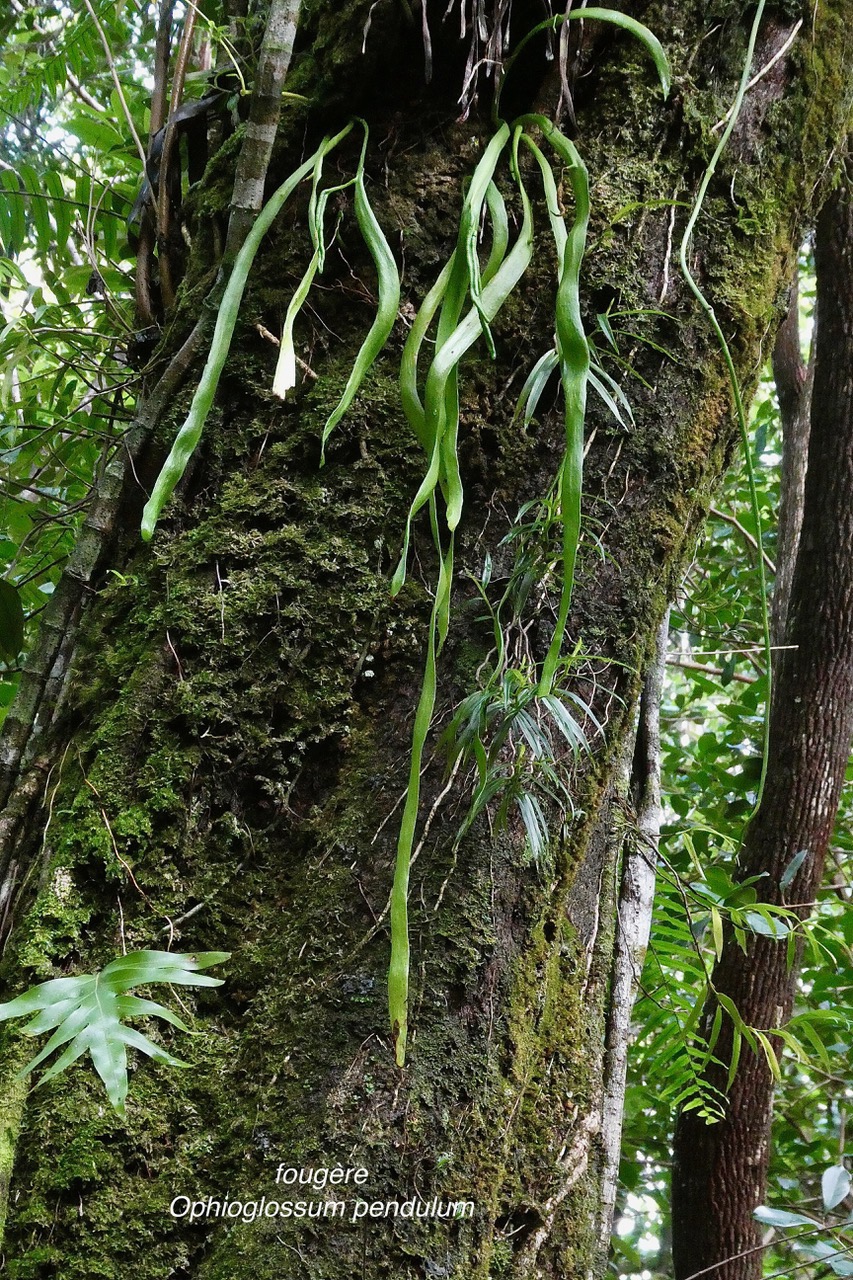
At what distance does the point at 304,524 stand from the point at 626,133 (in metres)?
0.49

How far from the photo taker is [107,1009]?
20.6 inches

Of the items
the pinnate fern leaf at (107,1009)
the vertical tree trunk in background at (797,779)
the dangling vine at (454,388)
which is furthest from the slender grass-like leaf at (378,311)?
the vertical tree trunk in background at (797,779)

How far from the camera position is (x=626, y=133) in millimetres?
872

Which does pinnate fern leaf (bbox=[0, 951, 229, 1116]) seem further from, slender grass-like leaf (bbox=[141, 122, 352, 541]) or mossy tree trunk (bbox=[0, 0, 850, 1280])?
slender grass-like leaf (bbox=[141, 122, 352, 541])

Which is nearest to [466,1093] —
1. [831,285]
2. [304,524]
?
[304,524]

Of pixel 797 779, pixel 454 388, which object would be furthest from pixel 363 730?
pixel 797 779

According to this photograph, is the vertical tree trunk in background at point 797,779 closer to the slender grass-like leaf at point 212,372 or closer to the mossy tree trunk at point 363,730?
the mossy tree trunk at point 363,730

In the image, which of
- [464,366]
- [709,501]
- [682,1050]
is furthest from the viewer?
[682,1050]

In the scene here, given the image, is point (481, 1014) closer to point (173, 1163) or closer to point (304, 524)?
point (173, 1163)

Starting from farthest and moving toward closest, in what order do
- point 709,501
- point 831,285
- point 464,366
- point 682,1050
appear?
point 831,285
point 682,1050
point 709,501
point 464,366

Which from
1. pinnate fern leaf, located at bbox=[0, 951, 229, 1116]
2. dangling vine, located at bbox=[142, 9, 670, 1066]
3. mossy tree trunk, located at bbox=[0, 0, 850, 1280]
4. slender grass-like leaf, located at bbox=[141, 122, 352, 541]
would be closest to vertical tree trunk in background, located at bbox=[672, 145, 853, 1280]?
mossy tree trunk, located at bbox=[0, 0, 850, 1280]

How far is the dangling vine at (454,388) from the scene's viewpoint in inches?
20.7

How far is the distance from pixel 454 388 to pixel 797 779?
5.95 feet

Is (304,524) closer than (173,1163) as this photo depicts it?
No
